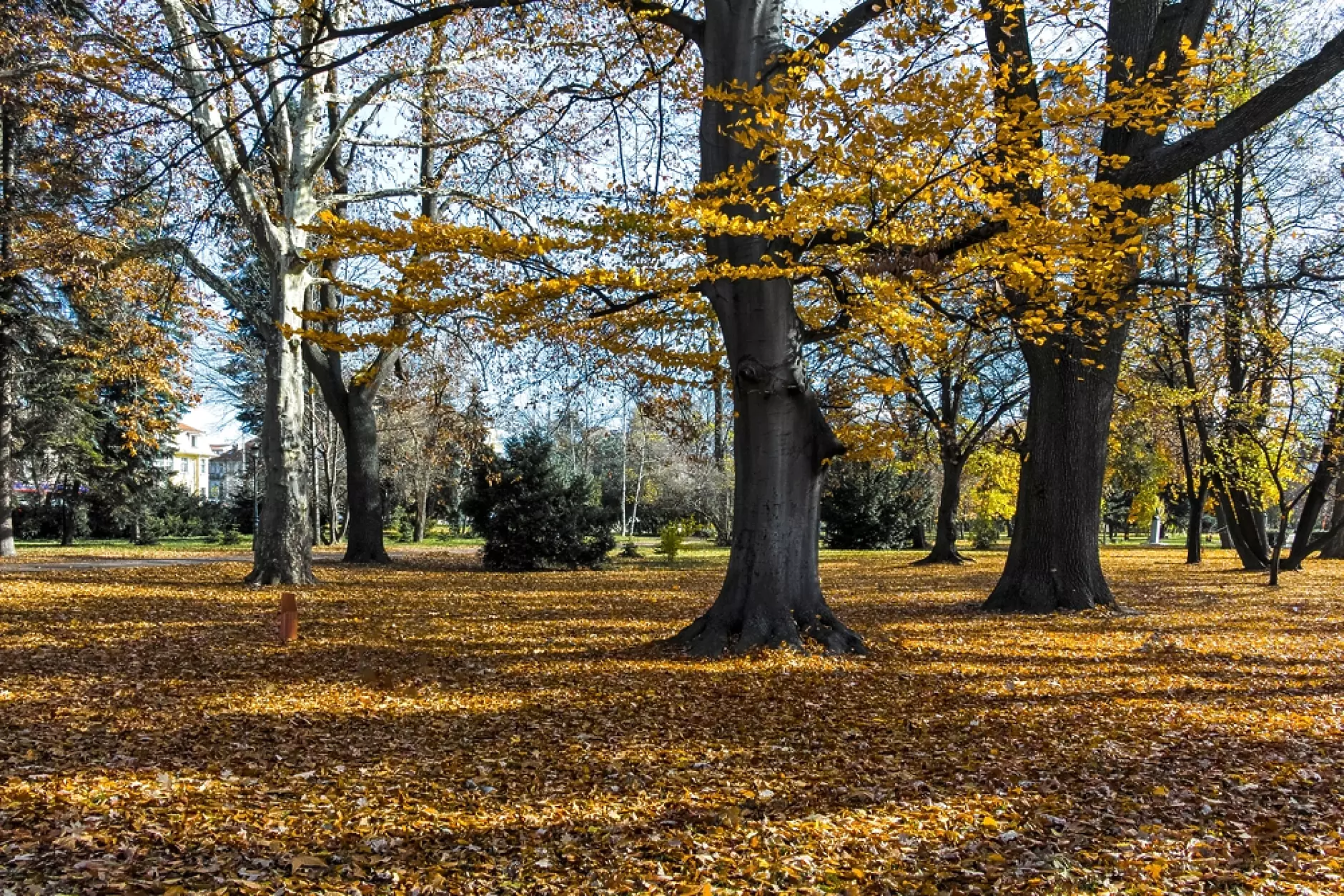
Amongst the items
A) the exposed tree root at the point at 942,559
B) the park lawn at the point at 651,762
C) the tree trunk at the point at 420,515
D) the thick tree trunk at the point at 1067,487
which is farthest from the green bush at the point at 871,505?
the park lawn at the point at 651,762

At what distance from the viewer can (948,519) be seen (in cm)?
2042

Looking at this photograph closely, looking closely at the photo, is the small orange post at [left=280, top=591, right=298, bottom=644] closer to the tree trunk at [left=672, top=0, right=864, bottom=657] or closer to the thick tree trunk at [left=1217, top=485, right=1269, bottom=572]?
the tree trunk at [left=672, top=0, right=864, bottom=657]

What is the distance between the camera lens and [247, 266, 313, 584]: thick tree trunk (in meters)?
11.7

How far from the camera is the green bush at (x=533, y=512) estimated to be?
16.8 meters

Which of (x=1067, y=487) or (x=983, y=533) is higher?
(x=1067, y=487)

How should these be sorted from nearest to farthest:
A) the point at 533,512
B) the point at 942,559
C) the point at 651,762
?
1. the point at 651,762
2. the point at 533,512
3. the point at 942,559

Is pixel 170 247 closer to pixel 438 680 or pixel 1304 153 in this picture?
pixel 438 680

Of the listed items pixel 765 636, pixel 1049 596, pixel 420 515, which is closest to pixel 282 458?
pixel 765 636

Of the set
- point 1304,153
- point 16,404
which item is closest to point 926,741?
point 1304,153

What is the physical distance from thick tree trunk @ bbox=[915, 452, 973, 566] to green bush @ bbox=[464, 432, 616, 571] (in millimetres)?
7938

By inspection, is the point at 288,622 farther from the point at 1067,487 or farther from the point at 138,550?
the point at 138,550

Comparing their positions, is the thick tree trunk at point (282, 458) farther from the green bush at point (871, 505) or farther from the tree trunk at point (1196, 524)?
the tree trunk at point (1196, 524)

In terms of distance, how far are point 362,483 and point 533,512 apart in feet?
11.7

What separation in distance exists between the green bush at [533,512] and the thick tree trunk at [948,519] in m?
7.94
